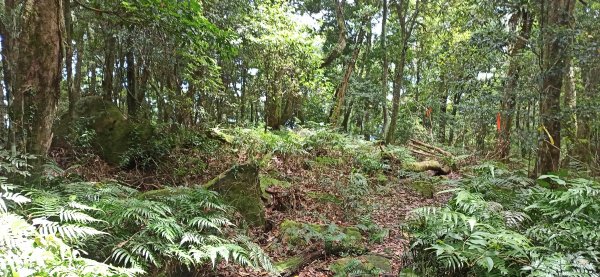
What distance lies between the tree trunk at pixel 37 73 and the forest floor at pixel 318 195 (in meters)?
1.93

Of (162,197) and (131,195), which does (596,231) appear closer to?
(162,197)

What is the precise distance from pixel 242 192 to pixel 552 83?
5.97m

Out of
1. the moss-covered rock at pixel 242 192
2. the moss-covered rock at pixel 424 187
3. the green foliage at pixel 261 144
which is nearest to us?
the moss-covered rock at pixel 242 192

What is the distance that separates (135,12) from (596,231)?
6468mm

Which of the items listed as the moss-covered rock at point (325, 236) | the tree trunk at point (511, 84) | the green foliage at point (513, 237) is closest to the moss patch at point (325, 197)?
the moss-covered rock at point (325, 236)

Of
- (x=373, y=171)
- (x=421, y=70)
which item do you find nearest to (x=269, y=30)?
(x=373, y=171)

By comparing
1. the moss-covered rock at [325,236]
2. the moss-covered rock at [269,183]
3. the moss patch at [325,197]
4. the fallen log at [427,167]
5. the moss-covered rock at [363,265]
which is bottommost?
the moss-covered rock at [363,265]

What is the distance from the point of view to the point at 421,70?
23688mm

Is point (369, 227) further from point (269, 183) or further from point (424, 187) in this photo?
point (424, 187)

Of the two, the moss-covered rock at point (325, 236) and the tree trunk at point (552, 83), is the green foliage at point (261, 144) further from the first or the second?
the tree trunk at point (552, 83)

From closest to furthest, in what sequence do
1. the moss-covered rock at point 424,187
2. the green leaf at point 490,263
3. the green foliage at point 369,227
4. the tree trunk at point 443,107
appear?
the green leaf at point 490,263 < the green foliage at point 369,227 < the moss-covered rock at point 424,187 < the tree trunk at point 443,107

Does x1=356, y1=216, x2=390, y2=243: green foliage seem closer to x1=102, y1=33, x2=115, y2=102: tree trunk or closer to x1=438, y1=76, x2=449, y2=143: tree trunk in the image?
x1=102, y1=33, x2=115, y2=102: tree trunk

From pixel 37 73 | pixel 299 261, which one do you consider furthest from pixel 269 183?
pixel 37 73

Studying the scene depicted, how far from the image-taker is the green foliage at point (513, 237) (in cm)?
299
